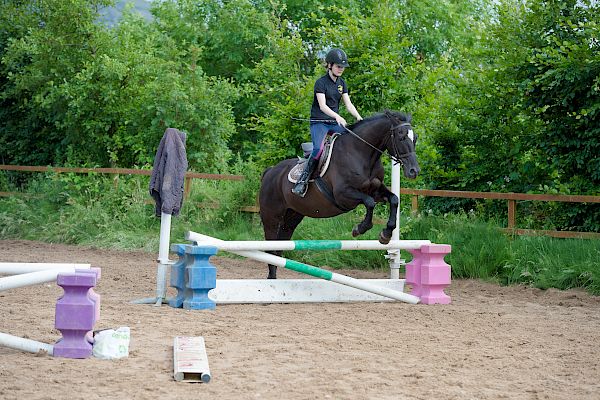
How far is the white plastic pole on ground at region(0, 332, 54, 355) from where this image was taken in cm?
584

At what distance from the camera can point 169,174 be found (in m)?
8.70

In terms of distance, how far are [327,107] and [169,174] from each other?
1894mm

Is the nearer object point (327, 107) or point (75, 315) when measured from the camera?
point (75, 315)

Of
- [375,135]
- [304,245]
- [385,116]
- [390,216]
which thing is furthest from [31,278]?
[385,116]

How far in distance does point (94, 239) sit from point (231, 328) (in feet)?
29.7

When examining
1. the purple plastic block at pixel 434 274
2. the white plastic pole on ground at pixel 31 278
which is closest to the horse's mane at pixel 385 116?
the purple plastic block at pixel 434 274

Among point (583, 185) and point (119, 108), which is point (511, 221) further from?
point (119, 108)

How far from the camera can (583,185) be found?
11453 millimetres

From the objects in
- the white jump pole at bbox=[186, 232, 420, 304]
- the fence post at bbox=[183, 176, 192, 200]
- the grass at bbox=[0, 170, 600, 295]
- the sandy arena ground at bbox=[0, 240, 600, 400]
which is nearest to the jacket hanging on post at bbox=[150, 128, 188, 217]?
the white jump pole at bbox=[186, 232, 420, 304]

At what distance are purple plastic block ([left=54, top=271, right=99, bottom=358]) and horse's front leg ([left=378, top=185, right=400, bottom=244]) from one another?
378 centimetres

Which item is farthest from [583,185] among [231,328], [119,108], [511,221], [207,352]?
[119,108]

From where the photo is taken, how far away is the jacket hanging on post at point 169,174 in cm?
869

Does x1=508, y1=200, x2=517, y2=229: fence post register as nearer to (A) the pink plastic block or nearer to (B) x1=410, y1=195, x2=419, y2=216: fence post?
(B) x1=410, y1=195, x2=419, y2=216: fence post

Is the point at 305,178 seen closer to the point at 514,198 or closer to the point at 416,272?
the point at 416,272
